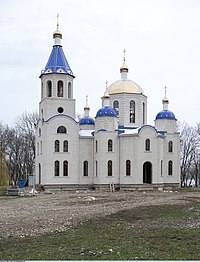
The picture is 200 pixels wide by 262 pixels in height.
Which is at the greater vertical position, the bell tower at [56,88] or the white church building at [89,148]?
the bell tower at [56,88]

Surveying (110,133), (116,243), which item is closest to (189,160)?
(110,133)

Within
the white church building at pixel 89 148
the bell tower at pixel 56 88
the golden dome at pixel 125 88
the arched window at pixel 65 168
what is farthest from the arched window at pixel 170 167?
the bell tower at pixel 56 88

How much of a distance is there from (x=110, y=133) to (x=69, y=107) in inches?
178

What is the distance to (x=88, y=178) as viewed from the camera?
133 ft

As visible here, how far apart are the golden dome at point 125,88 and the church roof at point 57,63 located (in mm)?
5589

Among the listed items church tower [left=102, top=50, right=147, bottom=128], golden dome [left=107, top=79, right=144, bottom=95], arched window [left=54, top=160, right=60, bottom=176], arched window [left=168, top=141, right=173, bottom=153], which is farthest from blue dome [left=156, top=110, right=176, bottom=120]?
arched window [left=54, top=160, right=60, bottom=176]

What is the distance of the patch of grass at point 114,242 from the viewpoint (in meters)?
9.45

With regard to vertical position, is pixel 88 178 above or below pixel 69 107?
below

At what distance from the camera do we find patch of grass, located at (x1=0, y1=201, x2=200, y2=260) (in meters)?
9.45

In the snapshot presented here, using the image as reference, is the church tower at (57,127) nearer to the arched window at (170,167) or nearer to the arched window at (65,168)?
the arched window at (65,168)

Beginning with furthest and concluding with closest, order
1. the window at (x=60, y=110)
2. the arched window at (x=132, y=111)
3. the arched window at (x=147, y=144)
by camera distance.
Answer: the arched window at (x=132, y=111)
the window at (x=60, y=110)
the arched window at (x=147, y=144)

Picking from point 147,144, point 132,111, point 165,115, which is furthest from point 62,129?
point 165,115

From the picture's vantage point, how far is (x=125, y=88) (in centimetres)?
4412

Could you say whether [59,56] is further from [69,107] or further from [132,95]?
[132,95]
